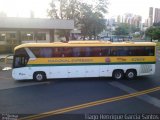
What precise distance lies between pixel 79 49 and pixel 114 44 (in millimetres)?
2678

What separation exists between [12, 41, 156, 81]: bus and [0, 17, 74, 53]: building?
19679 mm

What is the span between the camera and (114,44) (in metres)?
18.4

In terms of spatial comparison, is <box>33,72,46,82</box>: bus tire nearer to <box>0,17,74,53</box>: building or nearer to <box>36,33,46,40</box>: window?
<box>0,17,74,53</box>: building

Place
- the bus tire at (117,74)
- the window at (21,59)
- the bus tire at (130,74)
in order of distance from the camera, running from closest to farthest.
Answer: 1. the window at (21,59)
2. the bus tire at (117,74)
3. the bus tire at (130,74)

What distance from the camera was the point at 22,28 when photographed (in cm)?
3728

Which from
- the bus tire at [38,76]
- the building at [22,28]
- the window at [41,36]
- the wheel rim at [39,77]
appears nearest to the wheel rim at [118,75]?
the bus tire at [38,76]

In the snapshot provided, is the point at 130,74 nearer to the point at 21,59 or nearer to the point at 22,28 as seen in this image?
the point at 21,59

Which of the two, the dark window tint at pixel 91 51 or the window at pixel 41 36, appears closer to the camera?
the dark window tint at pixel 91 51

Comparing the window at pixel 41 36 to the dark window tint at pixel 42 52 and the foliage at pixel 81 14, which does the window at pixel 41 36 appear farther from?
the dark window tint at pixel 42 52

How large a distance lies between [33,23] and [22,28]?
183 centimetres

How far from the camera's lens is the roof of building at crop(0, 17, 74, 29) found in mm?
35750

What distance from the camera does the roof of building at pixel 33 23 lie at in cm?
3575

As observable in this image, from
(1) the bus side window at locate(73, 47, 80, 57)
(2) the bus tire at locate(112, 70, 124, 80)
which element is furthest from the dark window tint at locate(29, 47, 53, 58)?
(2) the bus tire at locate(112, 70, 124, 80)

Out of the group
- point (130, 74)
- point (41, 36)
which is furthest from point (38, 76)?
point (41, 36)
